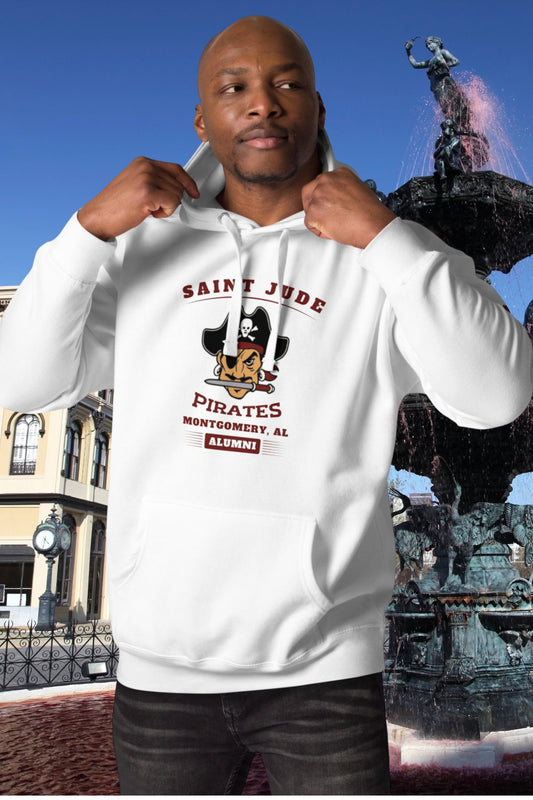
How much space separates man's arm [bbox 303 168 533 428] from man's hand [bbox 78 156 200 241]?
333 mm

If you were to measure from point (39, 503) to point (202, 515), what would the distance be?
31088 mm

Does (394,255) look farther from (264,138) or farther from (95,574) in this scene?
(95,574)

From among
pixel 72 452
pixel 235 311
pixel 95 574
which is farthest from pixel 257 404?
pixel 95 574

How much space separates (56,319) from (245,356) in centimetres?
44

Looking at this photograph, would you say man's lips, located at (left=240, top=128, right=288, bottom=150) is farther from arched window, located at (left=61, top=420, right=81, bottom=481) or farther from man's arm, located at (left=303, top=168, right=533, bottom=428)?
arched window, located at (left=61, top=420, right=81, bottom=481)

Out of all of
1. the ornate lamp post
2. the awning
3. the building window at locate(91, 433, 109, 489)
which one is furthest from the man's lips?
the building window at locate(91, 433, 109, 489)

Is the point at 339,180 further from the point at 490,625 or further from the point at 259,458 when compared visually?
the point at 490,625

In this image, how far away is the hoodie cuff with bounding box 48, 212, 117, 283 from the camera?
166 centimetres

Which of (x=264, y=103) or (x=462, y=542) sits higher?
(x=264, y=103)

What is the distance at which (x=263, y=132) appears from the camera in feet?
5.69

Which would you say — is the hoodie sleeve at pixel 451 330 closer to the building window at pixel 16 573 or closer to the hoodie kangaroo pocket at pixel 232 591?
the hoodie kangaroo pocket at pixel 232 591

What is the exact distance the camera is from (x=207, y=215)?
1866mm

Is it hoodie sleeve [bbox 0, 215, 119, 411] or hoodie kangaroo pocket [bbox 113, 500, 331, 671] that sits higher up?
hoodie sleeve [bbox 0, 215, 119, 411]

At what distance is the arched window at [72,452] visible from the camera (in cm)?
3172
